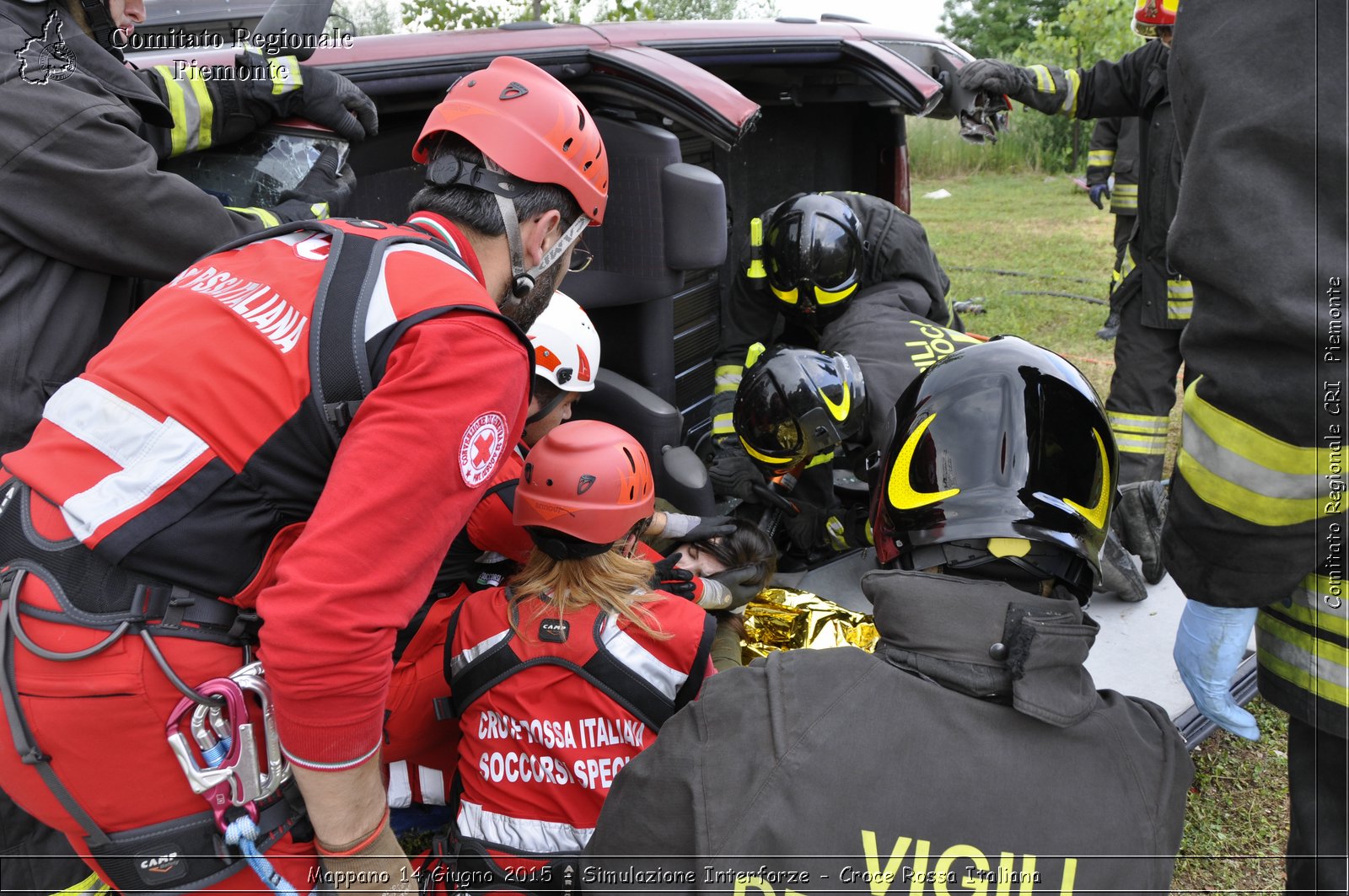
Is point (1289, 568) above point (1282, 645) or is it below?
above

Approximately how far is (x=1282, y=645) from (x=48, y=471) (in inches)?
89.7

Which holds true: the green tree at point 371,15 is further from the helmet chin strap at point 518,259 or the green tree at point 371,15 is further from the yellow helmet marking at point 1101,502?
the yellow helmet marking at point 1101,502

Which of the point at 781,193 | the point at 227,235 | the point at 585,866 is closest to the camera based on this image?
the point at 585,866

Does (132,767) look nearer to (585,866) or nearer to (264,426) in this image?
(264,426)

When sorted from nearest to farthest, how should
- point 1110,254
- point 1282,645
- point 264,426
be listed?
point 264,426
point 1282,645
point 1110,254

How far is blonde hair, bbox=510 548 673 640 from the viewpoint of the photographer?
2.30 metres

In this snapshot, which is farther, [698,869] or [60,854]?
[60,854]

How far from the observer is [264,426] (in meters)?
1.62

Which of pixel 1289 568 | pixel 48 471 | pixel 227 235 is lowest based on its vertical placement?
pixel 1289 568

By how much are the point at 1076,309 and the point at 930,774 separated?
27.2 ft

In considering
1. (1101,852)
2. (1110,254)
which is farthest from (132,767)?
(1110,254)

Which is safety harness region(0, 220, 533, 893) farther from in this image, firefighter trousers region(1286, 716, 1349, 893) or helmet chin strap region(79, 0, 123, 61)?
firefighter trousers region(1286, 716, 1349, 893)

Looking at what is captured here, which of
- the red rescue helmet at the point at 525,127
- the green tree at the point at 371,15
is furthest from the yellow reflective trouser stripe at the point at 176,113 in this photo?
the green tree at the point at 371,15

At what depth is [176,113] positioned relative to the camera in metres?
2.41
